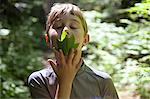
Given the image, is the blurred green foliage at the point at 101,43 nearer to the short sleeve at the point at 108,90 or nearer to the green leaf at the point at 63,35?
→ the short sleeve at the point at 108,90

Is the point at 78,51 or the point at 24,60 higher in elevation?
the point at 78,51

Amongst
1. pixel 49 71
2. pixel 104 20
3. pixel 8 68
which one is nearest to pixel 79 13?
pixel 49 71

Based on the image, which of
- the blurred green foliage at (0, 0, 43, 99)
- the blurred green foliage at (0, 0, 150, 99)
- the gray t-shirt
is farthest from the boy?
the blurred green foliage at (0, 0, 43, 99)

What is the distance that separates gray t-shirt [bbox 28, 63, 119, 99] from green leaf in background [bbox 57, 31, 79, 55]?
10 cm

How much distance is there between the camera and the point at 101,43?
2.57 metres

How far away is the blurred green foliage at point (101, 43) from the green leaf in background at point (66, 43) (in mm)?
757

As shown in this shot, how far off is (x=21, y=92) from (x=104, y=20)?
2.77 ft

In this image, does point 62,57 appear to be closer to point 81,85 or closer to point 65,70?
point 65,70

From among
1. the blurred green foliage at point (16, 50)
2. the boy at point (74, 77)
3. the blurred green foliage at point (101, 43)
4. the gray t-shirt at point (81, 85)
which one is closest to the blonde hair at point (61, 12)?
the boy at point (74, 77)

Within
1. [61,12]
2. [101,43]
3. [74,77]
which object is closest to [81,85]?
[74,77]

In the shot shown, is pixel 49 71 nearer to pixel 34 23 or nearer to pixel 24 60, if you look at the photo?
pixel 24 60

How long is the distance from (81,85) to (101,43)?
66.7 inches

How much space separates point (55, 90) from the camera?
33.8 inches

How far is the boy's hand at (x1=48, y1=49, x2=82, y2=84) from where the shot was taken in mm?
768
